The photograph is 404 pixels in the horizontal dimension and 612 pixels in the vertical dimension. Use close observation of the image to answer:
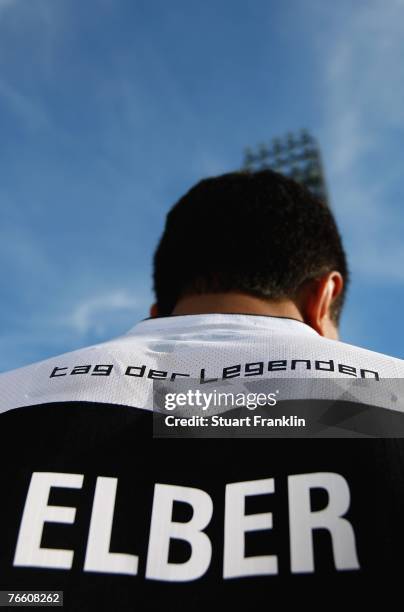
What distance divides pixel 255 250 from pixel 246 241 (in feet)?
0.17

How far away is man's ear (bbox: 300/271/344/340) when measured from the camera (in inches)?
72.6

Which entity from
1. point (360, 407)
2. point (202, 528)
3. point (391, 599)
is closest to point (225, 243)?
point (360, 407)

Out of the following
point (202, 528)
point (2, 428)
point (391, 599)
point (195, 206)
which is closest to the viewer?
point (391, 599)

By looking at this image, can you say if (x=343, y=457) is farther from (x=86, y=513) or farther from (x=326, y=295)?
(x=326, y=295)

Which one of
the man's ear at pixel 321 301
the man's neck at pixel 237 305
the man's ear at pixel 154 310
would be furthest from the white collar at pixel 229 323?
the man's ear at pixel 154 310

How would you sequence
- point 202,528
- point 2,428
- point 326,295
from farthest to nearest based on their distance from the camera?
1. point 326,295
2. point 2,428
3. point 202,528

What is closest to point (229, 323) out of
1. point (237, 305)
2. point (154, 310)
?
point (237, 305)

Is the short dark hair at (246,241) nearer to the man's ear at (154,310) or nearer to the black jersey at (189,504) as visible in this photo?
the man's ear at (154,310)

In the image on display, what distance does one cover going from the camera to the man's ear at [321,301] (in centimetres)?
184

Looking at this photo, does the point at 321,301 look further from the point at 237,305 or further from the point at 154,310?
the point at 154,310

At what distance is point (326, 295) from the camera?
190 cm

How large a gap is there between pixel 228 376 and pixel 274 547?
0.37 m

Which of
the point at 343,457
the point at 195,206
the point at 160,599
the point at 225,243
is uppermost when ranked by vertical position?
the point at 195,206

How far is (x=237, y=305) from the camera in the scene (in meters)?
1.70
